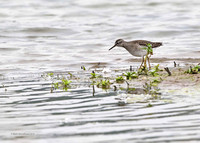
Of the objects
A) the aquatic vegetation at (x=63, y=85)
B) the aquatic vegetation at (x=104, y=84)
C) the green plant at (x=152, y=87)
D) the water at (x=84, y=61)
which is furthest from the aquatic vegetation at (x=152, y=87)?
the aquatic vegetation at (x=63, y=85)

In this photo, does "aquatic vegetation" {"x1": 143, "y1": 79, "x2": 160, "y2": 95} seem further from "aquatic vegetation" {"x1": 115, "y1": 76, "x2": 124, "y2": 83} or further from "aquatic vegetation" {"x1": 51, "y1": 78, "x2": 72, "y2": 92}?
"aquatic vegetation" {"x1": 51, "y1": 78, "x2": 72, "y2": 92}

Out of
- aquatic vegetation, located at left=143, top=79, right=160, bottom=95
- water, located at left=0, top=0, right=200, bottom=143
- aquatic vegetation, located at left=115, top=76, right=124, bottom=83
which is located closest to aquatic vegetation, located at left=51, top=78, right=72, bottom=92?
water, located at left=0, top=0, right=200, bottom=143

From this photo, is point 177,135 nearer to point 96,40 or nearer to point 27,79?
point 27,79

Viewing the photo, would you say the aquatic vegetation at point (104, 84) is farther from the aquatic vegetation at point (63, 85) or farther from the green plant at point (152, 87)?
the green plant at point (152, 87)

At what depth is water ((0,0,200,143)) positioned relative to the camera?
6716mm

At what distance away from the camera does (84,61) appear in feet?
48.0

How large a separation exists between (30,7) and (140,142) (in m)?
21.5

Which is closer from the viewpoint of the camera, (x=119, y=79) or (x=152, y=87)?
(x=152, y=87)

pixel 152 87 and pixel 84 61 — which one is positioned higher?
pixel 84 61

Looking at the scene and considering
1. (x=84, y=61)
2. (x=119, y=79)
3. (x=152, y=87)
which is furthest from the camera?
(x=84, y=61)

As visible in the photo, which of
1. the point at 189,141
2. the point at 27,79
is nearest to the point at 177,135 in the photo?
the point at 189,141

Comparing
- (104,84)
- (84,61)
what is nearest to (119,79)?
(104,84)

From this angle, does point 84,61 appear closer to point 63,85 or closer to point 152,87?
point 63,85

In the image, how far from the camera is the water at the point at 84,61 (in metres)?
6.72
